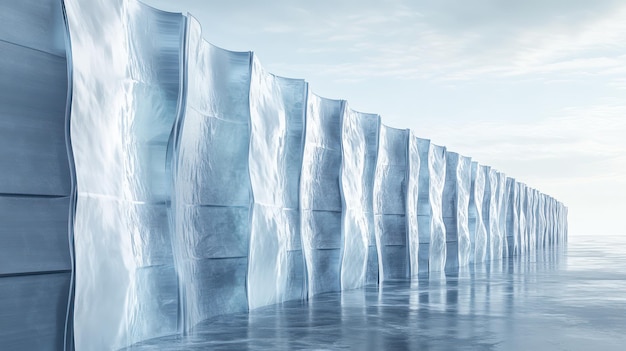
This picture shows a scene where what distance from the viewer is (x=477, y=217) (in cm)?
3356

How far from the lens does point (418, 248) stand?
25.1 metres

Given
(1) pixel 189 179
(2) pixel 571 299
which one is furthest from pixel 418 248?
(1) pixel 189 179

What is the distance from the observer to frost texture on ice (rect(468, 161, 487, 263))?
33156 millimetres

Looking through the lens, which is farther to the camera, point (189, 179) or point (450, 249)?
point (450, 249)

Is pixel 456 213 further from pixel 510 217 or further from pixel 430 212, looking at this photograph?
pixel 510 217

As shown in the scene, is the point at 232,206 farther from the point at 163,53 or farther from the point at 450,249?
the point at 450,249

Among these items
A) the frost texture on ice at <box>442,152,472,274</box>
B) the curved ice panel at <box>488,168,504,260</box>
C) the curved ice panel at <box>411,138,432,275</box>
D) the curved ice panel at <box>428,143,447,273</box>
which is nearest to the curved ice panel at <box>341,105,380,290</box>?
the curved ice panel at <box>411,138,432,275</box>

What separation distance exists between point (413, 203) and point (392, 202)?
5.35 feet

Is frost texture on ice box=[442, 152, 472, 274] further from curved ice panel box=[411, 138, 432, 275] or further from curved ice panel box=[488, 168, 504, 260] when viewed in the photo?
curved ice panel box=[488, 168, 504, 260]

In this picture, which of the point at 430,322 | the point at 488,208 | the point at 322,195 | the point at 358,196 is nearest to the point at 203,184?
the point at 430,322

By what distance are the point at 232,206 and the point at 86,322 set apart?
4836mm

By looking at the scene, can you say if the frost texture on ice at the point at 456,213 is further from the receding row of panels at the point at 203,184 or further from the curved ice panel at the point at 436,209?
the receding row of panels at the point at 203,184

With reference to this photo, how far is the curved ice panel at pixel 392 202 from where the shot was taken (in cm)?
2177

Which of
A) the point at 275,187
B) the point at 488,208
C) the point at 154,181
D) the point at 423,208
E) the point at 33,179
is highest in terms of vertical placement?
the point at 488,208
